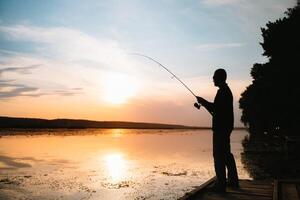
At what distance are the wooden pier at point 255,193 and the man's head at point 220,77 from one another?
7.59 feet

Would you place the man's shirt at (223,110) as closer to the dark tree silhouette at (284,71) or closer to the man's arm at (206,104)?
the man's arm at (206,104)

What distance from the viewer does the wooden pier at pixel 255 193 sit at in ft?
24.9

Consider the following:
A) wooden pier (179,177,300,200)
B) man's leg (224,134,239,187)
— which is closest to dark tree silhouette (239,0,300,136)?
wooden pier (179,177,300,200)

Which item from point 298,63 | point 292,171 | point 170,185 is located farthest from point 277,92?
point 170,185

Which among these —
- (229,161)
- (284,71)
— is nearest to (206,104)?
(229,161)

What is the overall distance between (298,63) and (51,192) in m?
23.4

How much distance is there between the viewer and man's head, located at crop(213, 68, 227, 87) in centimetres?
784

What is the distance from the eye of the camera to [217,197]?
7.66 m

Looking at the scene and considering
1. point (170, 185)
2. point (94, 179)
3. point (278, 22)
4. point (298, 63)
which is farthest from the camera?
point (278, 22)

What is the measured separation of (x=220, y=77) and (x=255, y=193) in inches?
102

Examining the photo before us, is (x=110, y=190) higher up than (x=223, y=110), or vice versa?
(x=223, y=110)

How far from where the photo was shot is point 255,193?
8016mm

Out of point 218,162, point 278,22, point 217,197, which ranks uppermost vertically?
point 278,22

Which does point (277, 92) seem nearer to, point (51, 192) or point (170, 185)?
point (170, 185)
